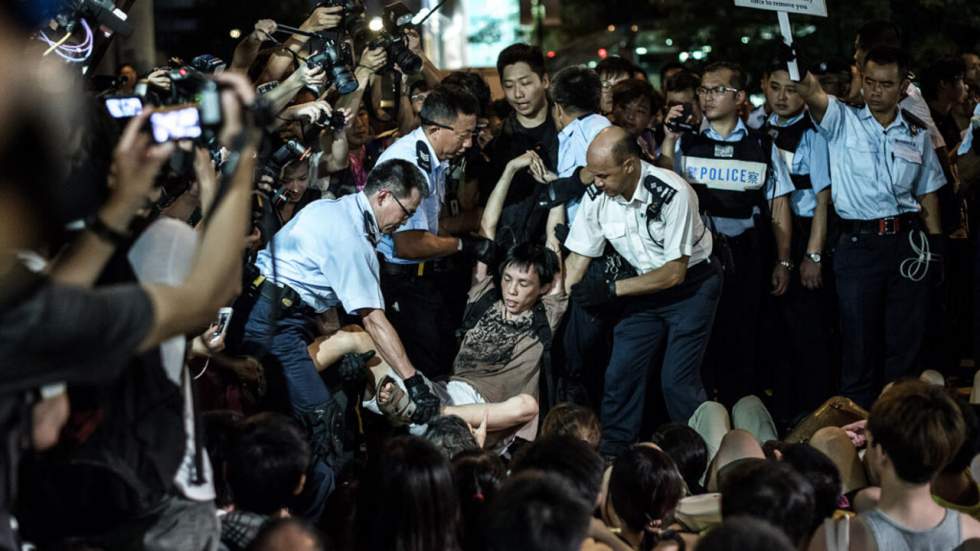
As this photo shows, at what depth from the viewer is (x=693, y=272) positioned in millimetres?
6859

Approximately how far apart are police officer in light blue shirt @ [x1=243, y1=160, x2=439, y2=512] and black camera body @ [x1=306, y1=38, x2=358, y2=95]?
623 mm

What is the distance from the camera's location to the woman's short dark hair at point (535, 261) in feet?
21.8

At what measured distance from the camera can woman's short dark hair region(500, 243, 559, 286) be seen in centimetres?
664

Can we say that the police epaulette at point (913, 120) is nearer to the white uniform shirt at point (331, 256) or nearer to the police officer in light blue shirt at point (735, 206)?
the police officer in light blue shirt at point (735, 206)

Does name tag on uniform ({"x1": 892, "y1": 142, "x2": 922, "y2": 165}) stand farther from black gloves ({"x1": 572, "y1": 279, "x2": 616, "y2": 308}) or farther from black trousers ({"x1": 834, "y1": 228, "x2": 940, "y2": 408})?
black gloves ({"x1": 572, "y1": 279, "x2": 616, "y2": 308})

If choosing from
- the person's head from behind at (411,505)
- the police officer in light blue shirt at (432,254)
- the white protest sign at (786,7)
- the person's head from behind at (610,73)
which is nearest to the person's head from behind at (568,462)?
the person's head from behind at (411,505)

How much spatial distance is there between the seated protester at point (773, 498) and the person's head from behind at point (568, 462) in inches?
17.8

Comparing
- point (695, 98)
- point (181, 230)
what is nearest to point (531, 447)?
point (181, 230)

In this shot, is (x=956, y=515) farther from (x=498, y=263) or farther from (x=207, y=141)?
(x=498, y=263)

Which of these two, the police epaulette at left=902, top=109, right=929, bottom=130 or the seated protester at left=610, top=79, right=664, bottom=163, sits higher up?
the seated protester at left=610, top=79, right=664, bottom=163

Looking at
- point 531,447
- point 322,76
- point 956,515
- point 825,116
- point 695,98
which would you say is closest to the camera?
point 956,515

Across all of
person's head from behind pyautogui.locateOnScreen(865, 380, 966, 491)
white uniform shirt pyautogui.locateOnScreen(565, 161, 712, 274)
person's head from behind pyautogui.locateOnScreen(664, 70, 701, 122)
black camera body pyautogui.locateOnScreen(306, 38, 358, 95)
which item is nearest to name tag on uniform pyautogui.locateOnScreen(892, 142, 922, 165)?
white uniform shirt pyautogui.locateOnScreen(565, 161, 712, 274)

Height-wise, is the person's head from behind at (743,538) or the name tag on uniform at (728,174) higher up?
the name tag on uniform at (728,174)

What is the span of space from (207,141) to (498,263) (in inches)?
144
